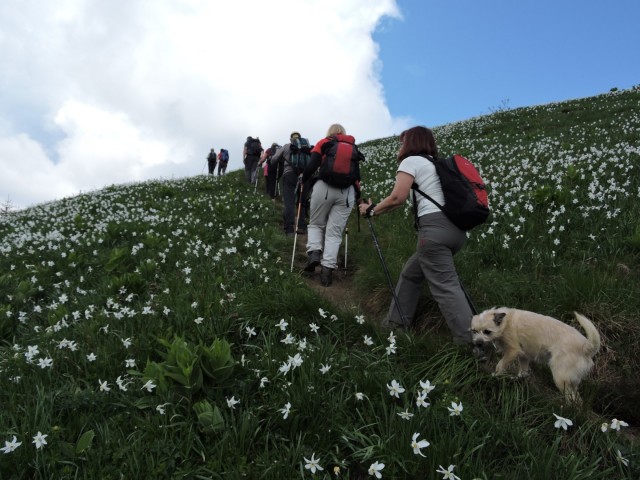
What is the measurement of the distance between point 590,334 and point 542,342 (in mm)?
400

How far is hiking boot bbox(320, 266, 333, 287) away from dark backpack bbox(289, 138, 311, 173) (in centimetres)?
394

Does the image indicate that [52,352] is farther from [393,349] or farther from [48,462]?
[393,349]

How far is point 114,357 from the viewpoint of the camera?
12.5 feet

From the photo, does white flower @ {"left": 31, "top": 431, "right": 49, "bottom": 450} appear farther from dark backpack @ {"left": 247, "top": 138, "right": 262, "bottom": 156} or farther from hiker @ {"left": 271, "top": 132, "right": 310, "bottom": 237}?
dark backpack @ {"left": 247, "top": 138, "right": 262, "bottom": 156}

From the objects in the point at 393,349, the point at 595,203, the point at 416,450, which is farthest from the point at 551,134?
the point at 416,450

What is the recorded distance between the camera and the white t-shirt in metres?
4.30

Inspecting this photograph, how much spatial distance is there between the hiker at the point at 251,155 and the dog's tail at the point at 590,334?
16400 mm

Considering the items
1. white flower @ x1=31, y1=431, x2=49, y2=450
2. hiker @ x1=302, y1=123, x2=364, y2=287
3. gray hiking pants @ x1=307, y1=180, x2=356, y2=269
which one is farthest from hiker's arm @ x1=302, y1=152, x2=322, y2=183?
white flower @ x1=31, y1=431, x2=49, y2=450

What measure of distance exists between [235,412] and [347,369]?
43.1 inches

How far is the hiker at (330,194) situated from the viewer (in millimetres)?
6562

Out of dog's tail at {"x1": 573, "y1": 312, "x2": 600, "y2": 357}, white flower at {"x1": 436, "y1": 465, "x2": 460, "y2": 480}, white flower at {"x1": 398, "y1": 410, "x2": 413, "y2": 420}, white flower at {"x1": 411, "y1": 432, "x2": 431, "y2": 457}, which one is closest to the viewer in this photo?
white flower at {"x1": 436, "y1": 465, "x2": 460, "y2": 480}

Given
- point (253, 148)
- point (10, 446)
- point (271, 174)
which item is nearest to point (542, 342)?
point (10, 446)

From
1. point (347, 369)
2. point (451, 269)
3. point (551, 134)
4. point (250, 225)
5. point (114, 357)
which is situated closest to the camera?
point (347, 369)

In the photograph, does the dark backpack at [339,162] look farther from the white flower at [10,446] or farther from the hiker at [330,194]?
the white flower at [10,446]
